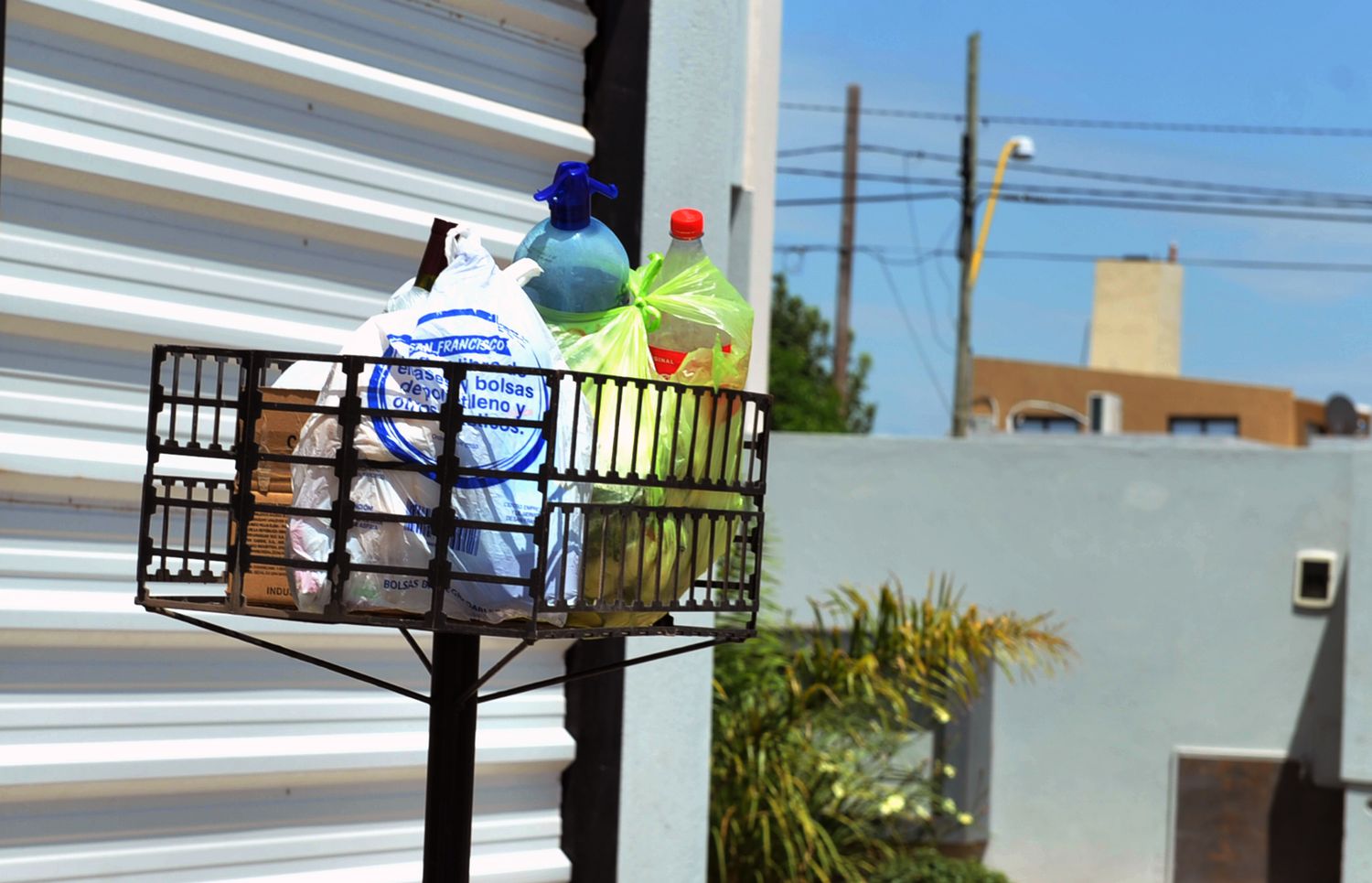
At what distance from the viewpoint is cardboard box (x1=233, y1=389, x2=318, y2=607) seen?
1.65 m

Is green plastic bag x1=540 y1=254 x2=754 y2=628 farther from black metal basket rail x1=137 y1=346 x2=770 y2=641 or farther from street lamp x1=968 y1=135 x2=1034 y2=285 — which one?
street lamp x1=968 y1=135 x2=1034 y2=285

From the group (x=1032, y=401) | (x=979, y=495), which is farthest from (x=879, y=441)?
(x=1032, y=401)

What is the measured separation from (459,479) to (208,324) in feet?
5.88

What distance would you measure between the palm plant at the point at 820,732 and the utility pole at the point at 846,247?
69.7 feet

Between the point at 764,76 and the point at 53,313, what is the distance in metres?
3.01

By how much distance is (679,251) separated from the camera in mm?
1881

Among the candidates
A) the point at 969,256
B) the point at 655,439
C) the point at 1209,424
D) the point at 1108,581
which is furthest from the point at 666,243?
the point at 1209,424

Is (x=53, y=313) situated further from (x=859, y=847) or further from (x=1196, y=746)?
(x=1196, y=746)

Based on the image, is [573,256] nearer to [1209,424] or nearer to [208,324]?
[208,324]

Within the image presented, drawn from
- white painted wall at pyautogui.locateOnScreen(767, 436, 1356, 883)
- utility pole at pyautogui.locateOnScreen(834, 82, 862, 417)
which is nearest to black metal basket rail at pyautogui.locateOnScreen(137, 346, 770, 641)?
white painted wall at pyautogui.locateOnScreen(767, 436, 1356, 883)

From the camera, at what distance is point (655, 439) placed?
1658 mm

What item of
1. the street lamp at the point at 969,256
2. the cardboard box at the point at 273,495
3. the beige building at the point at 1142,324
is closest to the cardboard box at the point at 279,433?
the cardboard box at the point at 273,495

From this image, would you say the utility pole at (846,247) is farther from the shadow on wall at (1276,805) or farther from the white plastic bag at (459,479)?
the white plastic bag at (459,479)

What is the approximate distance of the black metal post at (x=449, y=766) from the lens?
1.75 metres
